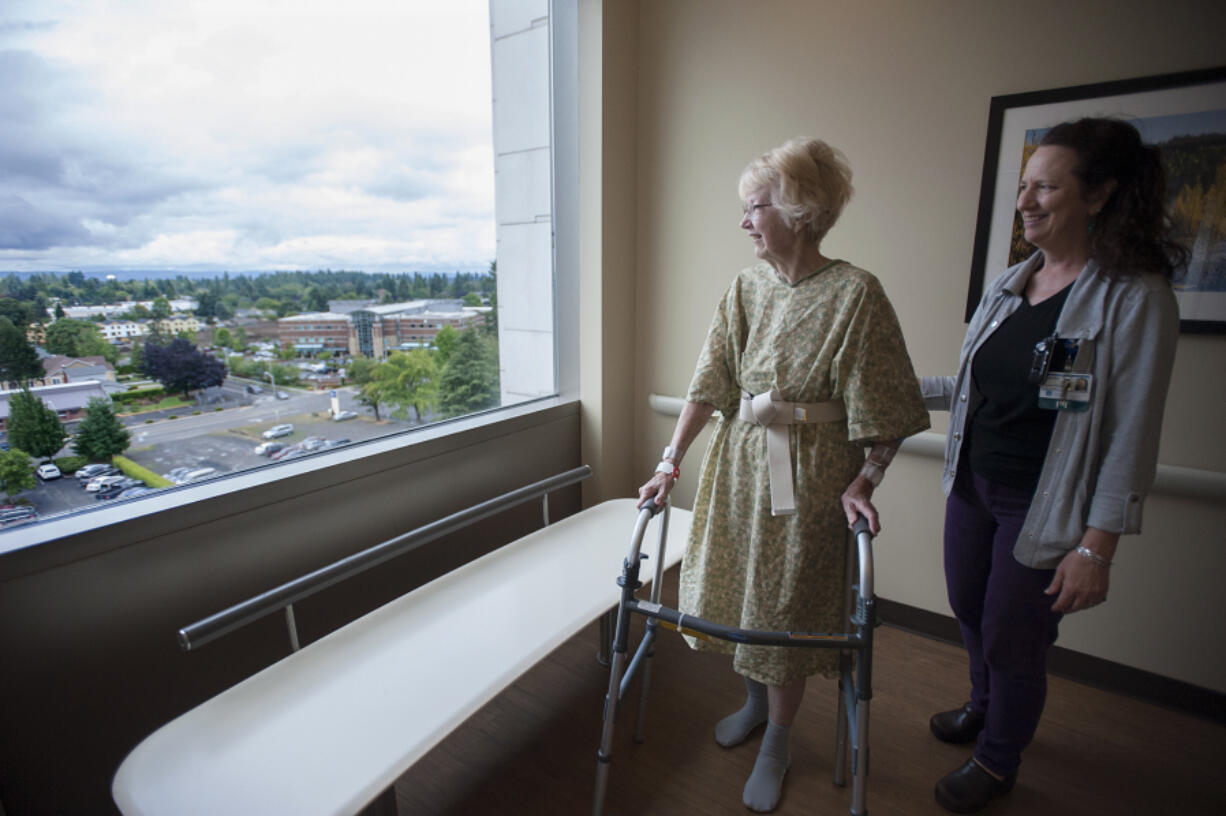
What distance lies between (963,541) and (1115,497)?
0.41 meters

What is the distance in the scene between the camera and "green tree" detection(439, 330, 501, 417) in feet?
8.11

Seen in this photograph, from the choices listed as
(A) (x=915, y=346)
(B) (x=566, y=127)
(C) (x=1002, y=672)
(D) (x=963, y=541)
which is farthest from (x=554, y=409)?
(C) (x=1002, y=672)

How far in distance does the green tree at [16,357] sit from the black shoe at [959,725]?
2643 millimetres

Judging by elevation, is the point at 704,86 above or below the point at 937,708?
above

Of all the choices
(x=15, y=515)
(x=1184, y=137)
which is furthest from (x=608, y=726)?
(x=1184, y=137)

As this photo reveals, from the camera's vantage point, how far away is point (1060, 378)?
1.33 m

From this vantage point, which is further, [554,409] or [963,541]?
[554,409]

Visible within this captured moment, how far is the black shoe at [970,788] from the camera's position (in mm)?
1665

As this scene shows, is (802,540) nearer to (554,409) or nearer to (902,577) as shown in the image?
(902,577)

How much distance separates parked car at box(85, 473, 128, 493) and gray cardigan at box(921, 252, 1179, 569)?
218cm

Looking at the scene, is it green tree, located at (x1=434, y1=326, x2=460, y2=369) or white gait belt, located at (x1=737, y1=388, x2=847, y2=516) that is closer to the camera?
white gait belt, located at (x1=737, y1=388, x2=847, y2=516)

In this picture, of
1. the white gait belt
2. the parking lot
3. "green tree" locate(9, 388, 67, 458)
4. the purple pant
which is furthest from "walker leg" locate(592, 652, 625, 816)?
"green tree" locate(9, 388, 67, 458)

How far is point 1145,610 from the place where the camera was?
2068mm

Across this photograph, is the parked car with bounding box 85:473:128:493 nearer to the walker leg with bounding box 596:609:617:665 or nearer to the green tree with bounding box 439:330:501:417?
the green tree with bounding box 439:330:501:417
